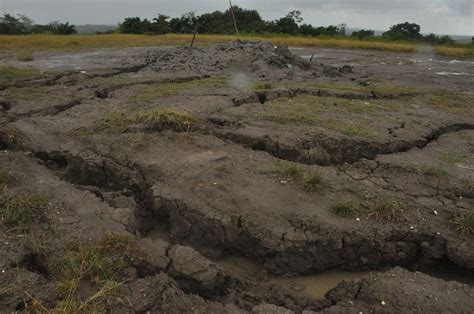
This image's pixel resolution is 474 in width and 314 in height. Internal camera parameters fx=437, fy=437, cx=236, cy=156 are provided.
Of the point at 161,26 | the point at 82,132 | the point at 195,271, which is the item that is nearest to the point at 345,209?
the point at 195,271

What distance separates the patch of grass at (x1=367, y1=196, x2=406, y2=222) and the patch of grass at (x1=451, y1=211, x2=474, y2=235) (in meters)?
0.51

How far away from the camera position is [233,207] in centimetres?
445

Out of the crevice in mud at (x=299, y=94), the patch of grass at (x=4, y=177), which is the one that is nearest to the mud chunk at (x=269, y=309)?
the patch of grass at (x=4, y=177)

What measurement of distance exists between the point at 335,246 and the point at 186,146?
8.36 ft

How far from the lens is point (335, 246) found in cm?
412

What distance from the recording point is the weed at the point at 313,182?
191 inches

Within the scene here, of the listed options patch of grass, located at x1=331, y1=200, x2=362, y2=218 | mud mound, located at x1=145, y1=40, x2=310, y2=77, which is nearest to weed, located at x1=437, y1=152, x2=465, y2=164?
patch of grass, located at x1=331, y1=200, x2=362, y2=218

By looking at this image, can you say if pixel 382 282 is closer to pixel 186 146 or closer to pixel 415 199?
pixel 415 199

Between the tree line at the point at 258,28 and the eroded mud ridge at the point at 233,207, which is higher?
the tree line at the point at 258,28

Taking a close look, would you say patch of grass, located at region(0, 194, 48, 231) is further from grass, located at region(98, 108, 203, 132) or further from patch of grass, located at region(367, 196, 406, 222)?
patch of grass, located at region(367, 196, 406, 222)

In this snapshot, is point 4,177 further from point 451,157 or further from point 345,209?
point 451,157

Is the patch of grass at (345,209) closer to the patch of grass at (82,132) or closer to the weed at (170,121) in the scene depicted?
the weed at (170,121)

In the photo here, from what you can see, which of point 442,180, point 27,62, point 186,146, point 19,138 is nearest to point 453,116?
point 442,180

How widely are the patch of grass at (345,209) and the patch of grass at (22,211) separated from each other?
2904 millimetres
